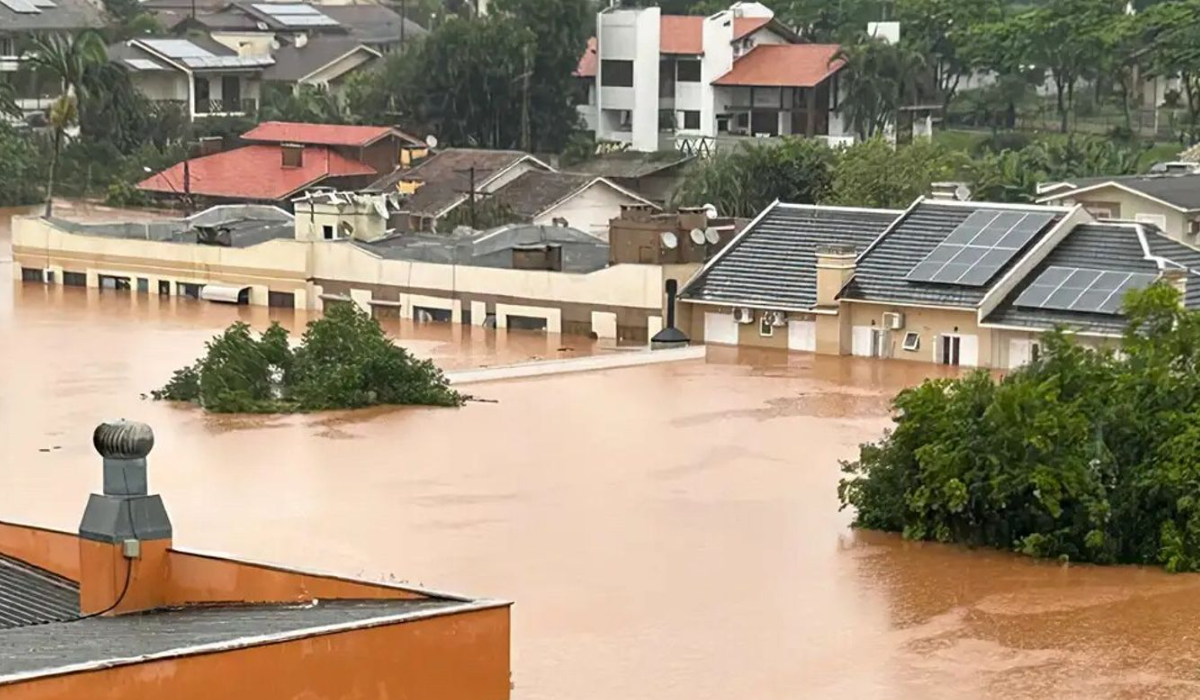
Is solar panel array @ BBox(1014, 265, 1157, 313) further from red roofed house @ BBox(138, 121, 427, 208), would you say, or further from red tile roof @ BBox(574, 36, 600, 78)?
red tile roof @ BBox(574, 36, 600, 78)

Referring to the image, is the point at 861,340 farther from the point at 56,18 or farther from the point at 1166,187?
the point at 56,18

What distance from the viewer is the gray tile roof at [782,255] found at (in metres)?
41.1

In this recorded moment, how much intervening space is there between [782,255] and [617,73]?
2926 centimetres

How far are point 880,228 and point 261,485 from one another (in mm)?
15238

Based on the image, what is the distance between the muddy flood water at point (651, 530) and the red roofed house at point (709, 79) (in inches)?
1125

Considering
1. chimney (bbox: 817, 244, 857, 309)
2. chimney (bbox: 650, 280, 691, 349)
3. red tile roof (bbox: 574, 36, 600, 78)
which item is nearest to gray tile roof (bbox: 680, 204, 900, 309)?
chimney (bbox: 650, 280, 691, 349)

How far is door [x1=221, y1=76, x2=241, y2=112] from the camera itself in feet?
247

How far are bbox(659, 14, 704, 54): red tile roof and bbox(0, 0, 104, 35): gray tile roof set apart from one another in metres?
18.5

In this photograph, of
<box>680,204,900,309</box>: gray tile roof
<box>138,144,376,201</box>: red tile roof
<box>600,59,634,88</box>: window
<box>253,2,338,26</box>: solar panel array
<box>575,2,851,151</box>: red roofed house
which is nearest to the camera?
<box>680,204,900,309</box>: gray tile roof

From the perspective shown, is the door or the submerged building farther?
the door

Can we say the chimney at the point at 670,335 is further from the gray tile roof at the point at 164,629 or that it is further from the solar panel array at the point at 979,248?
the gray tile roof at the point at 164,629

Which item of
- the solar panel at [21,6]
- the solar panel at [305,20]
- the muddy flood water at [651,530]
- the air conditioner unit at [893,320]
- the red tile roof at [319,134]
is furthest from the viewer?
the solar panel at [305,20]

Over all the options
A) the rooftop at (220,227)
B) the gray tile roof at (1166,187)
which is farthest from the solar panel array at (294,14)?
the gray tile roof at (1166,187)

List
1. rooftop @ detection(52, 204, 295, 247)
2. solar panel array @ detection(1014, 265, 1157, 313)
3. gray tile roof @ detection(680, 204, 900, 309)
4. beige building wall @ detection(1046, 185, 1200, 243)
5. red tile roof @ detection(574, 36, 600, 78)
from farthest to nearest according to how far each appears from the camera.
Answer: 1. red tile roof @ detection(574, 36, 600, 78)
2. rooftop @ detection(52, 204, 295, 247)
3. beige building wall @ detection(1046, 185, 1200, 243)
4. gray tile roof @ detection(680, 204, 900, 309)
5. solar panel array @ detection(1014, 265, 1157, 313)
